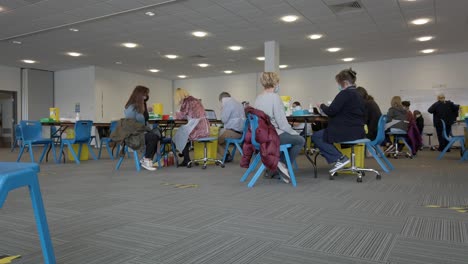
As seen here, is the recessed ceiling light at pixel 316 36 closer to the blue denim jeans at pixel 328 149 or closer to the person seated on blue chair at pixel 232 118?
A: the person seated on blue chair at pixel 232 118

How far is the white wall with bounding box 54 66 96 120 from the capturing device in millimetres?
12883

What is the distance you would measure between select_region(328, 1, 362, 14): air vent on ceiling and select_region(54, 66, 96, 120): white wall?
9.03m

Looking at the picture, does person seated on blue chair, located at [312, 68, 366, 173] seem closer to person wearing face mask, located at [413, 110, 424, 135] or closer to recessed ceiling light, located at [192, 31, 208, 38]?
recessed ceiling light, located at [192, 31, 208, 38]

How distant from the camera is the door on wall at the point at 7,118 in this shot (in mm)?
12852

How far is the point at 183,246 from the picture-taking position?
1.76 m

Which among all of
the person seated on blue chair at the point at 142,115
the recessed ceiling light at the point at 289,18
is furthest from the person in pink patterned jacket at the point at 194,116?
the recessed ceiling light at the point at 289,18

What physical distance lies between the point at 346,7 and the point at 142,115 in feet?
13.7

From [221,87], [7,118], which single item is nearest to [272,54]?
[221,87]

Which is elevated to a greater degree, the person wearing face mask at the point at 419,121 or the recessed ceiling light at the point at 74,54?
the recessed ceiling light at the point at 74,54

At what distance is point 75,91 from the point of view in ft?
44.0

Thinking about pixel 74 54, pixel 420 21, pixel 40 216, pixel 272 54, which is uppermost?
pixel 420 21

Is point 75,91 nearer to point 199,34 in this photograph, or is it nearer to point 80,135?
point 199,34

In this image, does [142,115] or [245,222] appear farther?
[142,115]

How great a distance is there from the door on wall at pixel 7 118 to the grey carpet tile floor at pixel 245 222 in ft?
35.7
